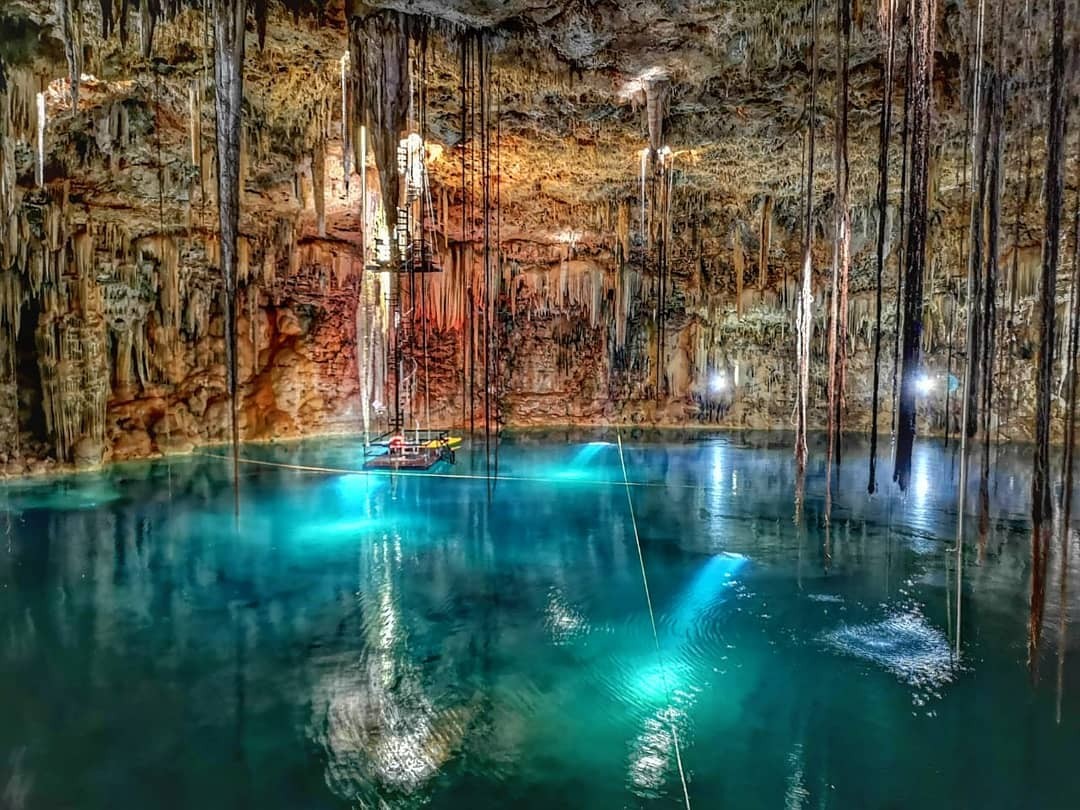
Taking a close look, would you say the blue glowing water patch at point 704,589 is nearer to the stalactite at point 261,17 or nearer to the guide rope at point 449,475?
the guide rope at point 449,475

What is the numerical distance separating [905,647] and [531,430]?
48.6 feet

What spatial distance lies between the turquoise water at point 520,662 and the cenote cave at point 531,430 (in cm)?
4

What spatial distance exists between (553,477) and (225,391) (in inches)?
331

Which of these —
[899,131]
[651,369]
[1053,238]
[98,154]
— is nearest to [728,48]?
[899,131]

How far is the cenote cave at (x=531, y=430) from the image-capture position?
4277 millimetres

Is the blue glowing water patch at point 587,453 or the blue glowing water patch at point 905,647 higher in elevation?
the blue glowing water patch at point 587,453

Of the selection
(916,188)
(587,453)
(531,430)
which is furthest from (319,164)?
(531,430)

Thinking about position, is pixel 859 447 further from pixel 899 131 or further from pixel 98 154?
pixel 98 154

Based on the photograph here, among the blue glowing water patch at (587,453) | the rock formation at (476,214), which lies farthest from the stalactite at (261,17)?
the blue glowing water patch at (587,453)

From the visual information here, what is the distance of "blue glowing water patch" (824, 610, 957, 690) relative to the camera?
5227 millimetres

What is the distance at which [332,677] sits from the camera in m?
5.23

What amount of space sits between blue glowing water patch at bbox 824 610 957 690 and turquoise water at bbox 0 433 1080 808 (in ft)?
0.09

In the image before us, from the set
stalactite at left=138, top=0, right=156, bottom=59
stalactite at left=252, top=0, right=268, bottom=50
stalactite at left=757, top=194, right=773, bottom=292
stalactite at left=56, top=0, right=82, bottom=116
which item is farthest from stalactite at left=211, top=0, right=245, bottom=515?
stalactite at left=757, top=194, right=773, bottom=292

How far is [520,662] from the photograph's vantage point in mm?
5496
